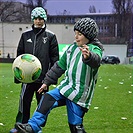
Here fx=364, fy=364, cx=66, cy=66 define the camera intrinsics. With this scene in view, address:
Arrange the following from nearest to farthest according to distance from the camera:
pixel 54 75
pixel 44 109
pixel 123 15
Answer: pixel 44 109 < pixel 54 75 < pixel 123 15

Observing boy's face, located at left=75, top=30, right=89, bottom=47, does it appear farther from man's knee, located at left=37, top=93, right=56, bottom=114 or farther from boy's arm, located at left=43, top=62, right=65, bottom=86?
man's knee, located at left=37, top=93, right=56, bottom=114

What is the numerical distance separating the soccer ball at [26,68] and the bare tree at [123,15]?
188ft

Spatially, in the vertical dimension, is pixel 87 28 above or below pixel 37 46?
above

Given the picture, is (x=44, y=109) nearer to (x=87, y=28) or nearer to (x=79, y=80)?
(x=79, y=80)

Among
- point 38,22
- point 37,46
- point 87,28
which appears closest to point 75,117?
point 87,28

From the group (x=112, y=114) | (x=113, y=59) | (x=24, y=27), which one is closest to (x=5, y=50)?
(x=24, y=27)

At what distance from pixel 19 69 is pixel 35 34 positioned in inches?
32.6

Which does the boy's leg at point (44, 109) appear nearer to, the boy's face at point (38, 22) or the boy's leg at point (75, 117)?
the boy's leg at point (75, 117)

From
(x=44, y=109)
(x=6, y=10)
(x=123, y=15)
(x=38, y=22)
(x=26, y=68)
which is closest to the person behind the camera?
(x=44, y=109)

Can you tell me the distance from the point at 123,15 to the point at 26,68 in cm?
5893

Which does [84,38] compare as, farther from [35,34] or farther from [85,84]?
[35,34]

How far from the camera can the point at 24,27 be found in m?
49.3

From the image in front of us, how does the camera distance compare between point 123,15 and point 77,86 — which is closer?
point 77,86

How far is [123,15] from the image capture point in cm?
6188
